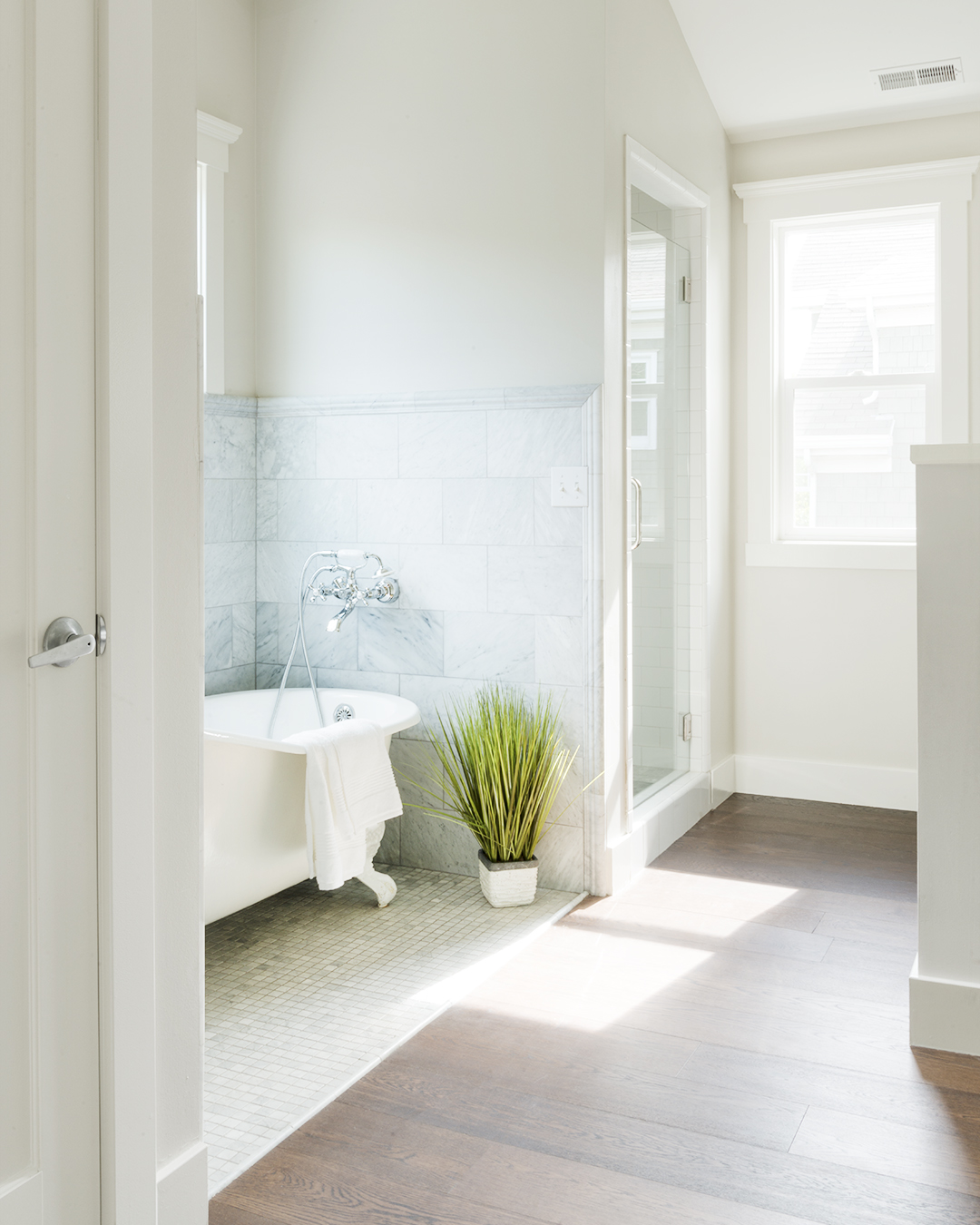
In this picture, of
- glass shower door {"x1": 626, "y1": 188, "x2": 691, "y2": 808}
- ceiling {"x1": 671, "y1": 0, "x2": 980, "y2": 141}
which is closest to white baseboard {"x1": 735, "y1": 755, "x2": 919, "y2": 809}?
glass shower door {"x1": 626, "y1": 188, "x2": 691, "y2": 808}

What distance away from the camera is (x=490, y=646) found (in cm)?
371

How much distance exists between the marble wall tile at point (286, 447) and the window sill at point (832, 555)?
188 centimetres

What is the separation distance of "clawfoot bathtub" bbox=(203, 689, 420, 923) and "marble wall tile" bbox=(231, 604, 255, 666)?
2.78ft

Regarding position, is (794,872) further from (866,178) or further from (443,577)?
(866,178)

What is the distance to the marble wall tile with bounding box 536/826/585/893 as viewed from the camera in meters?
3.57

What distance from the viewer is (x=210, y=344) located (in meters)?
3.96

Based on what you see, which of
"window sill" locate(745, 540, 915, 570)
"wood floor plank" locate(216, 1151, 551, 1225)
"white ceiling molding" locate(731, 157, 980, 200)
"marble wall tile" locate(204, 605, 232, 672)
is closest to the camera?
"wood floor plank" locate(216, 1151, 551, 1225)

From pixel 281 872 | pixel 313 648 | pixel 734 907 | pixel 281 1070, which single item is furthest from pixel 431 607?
pixel 281 1070

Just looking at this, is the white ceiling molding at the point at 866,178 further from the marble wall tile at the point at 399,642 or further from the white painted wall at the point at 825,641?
the marble wall tile at the point at 399,642

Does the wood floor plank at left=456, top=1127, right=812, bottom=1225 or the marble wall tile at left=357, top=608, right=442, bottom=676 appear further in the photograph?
the marble wall tile at left=357, top=608, right=442, bottom=676

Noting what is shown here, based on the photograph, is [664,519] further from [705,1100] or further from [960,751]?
→ [705,1100]

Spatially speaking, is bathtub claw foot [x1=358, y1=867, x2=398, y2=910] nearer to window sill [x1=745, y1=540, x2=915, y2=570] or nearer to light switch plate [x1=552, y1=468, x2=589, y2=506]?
light switch plate [x1=552, y1=468, x2=589, y2=506]

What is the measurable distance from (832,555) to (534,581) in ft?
5.13

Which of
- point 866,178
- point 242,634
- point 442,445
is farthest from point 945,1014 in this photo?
point 866,178
